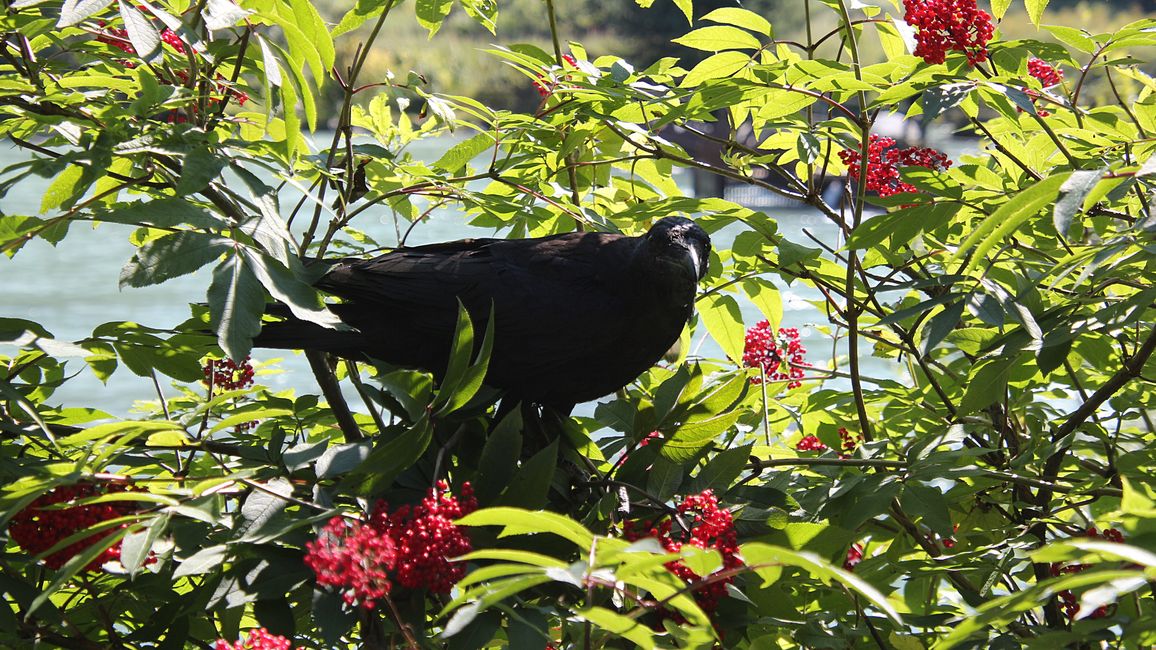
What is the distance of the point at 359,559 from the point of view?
32.8 inches

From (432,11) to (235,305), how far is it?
2.34ft

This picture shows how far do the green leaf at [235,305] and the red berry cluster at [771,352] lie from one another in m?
1.13

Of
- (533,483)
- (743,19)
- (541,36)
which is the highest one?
(541,36)

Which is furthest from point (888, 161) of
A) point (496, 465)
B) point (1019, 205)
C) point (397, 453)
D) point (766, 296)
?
point (397, 453)

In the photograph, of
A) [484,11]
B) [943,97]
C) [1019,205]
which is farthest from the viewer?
[484,11]

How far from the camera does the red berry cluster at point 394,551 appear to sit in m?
0.83

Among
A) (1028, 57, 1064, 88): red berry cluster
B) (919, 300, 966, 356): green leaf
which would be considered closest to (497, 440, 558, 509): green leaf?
(919, 300, 966, 356): green leaf

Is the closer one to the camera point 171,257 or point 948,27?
point 171,257

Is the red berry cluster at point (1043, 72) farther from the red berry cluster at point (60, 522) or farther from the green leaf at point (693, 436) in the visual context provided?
the red berry cluster at point (60, 522)

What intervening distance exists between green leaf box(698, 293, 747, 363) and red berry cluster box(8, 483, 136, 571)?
3.20ft

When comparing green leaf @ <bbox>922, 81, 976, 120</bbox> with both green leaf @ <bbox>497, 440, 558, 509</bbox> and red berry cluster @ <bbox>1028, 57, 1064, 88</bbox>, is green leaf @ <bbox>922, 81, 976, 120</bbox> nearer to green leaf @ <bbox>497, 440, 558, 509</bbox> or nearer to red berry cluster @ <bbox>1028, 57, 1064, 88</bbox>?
green leaf @ <bbox>497, 440, 558, 509</bbox>

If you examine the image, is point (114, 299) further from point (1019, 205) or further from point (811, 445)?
point (1019, 205)

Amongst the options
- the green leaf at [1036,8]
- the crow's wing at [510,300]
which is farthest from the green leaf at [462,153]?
the green leaf at [1036,8]

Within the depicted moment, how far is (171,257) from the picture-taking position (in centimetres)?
102
